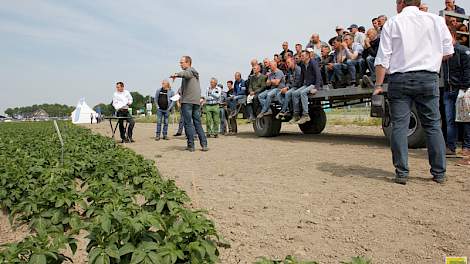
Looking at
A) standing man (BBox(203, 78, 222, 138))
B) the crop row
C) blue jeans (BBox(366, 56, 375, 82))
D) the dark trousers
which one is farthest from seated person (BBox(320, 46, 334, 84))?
the dark trousers

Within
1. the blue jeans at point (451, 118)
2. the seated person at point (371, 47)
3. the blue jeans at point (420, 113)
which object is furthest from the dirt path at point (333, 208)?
the seated person at point (371, 47)

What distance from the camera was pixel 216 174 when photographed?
18.2 ft

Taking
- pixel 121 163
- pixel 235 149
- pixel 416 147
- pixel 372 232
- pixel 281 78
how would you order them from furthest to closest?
1. pixel 281 78
2. pixel 235 149
3. pixel 416 147
4. pixel 121 163
5. pixel 372 232

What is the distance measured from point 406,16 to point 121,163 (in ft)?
12.4

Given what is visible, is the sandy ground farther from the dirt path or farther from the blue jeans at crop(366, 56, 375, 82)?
the blue jeans at crop(366, 56, 375, 82)

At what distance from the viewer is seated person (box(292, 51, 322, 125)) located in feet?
29.6

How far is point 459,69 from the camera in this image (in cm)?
571

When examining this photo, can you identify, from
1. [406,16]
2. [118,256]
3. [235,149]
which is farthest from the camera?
[235,149]

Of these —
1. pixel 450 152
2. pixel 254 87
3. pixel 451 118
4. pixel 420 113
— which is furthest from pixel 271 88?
pixel 420 113

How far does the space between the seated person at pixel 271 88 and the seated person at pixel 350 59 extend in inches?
82.1

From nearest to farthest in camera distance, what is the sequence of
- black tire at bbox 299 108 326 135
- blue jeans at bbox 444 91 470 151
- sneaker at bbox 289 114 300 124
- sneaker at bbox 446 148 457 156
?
blue jeans at bbox 444 91 470 151
sneaker at bbox 446 148 457 156
sneaker at bbox 289 114 300 124
black tire at bbox 299 108 326 135

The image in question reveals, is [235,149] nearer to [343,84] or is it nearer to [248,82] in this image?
[343,84]

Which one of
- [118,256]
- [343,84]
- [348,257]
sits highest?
[343,84]

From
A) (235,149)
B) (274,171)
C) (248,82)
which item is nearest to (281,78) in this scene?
(248,82)
